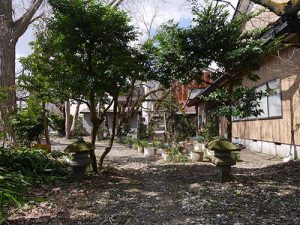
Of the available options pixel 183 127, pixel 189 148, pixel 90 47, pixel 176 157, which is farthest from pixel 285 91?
pixel 183 127

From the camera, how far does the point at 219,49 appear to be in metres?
7.06

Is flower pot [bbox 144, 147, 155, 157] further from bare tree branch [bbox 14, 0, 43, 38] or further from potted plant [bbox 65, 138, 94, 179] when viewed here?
bare tree branch [bbox 14, 0, 43, 38]

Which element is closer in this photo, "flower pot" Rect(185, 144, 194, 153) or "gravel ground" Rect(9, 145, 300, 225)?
"gravel ground" Rect(9, 145, 300, 225)

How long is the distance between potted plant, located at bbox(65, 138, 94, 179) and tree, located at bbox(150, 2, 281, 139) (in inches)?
104

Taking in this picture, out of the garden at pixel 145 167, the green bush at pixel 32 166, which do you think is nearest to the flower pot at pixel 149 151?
the garden at pixel 145 167

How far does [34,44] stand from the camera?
36.1ft

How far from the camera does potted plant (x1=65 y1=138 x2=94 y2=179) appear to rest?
7078 mm

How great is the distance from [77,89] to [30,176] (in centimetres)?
219

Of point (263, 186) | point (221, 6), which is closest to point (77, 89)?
point (221, 6)

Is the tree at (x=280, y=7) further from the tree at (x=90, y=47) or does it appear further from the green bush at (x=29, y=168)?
the green bush at (x=29, y=168)

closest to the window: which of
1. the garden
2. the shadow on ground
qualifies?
the garden

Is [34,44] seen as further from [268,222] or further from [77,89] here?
[268,222]

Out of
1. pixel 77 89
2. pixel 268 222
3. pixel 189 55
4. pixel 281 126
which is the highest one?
pixel 189 55

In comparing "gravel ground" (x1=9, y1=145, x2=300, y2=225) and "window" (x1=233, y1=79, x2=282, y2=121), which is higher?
"window" (x1=233, y1=79, x2=282, y2=121)
